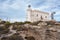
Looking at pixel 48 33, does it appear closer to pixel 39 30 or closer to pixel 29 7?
pixel 39 30

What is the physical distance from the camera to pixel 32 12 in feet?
160

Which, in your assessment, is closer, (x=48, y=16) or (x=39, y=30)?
(x=39, y=30)

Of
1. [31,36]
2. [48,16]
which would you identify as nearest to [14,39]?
[31,36]

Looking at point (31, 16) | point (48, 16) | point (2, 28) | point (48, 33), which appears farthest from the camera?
point (48, 16)

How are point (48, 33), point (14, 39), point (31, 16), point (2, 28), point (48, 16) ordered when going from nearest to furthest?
point (14, 39), point (48, 33), point (2, 28), point (31, 16), point (48, 16)

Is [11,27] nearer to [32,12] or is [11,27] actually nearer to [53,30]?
[53,30]

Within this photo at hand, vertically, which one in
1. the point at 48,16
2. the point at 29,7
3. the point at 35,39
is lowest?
the point at 35,39

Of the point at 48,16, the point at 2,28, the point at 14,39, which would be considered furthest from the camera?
the point at 48,16

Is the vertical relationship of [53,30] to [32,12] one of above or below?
below

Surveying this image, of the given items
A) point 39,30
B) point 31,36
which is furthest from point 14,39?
point 39,30

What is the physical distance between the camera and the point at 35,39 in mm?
26672

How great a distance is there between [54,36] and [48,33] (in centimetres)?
135

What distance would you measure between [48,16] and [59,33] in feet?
78.5

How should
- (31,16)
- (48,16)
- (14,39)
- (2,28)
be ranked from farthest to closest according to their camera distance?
1. (48,16)
2. (31,16)
3. (2,28)
4. (14,39)
